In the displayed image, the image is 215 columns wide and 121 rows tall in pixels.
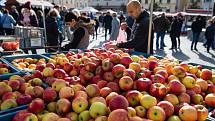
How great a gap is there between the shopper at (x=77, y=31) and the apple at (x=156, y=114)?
3.17 m

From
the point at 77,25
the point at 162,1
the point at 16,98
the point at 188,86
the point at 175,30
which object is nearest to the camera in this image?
the point at 16,98

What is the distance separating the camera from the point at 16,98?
96.4 inches

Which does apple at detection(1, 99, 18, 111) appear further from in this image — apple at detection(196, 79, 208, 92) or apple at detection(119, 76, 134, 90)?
apple at detection(196, 79, 208, 92)

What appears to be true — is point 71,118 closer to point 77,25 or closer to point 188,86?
point 188,86

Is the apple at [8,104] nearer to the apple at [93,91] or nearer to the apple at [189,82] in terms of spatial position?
the apple at [93,91]

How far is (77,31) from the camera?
5.04 m

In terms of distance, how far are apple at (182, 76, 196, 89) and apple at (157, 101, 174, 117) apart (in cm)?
60

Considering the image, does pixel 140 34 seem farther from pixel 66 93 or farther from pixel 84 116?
pixel 84 116

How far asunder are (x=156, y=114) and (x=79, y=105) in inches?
22.8

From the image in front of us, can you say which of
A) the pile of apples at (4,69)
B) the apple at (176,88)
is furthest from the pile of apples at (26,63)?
the apple at (176,88)

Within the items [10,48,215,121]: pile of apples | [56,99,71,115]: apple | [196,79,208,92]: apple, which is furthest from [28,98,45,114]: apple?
[196,79,208,92]: apple

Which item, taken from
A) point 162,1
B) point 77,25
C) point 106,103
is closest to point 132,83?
point 106,103

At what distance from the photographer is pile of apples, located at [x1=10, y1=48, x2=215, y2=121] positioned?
2062 mm

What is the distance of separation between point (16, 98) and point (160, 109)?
123 centimetres
